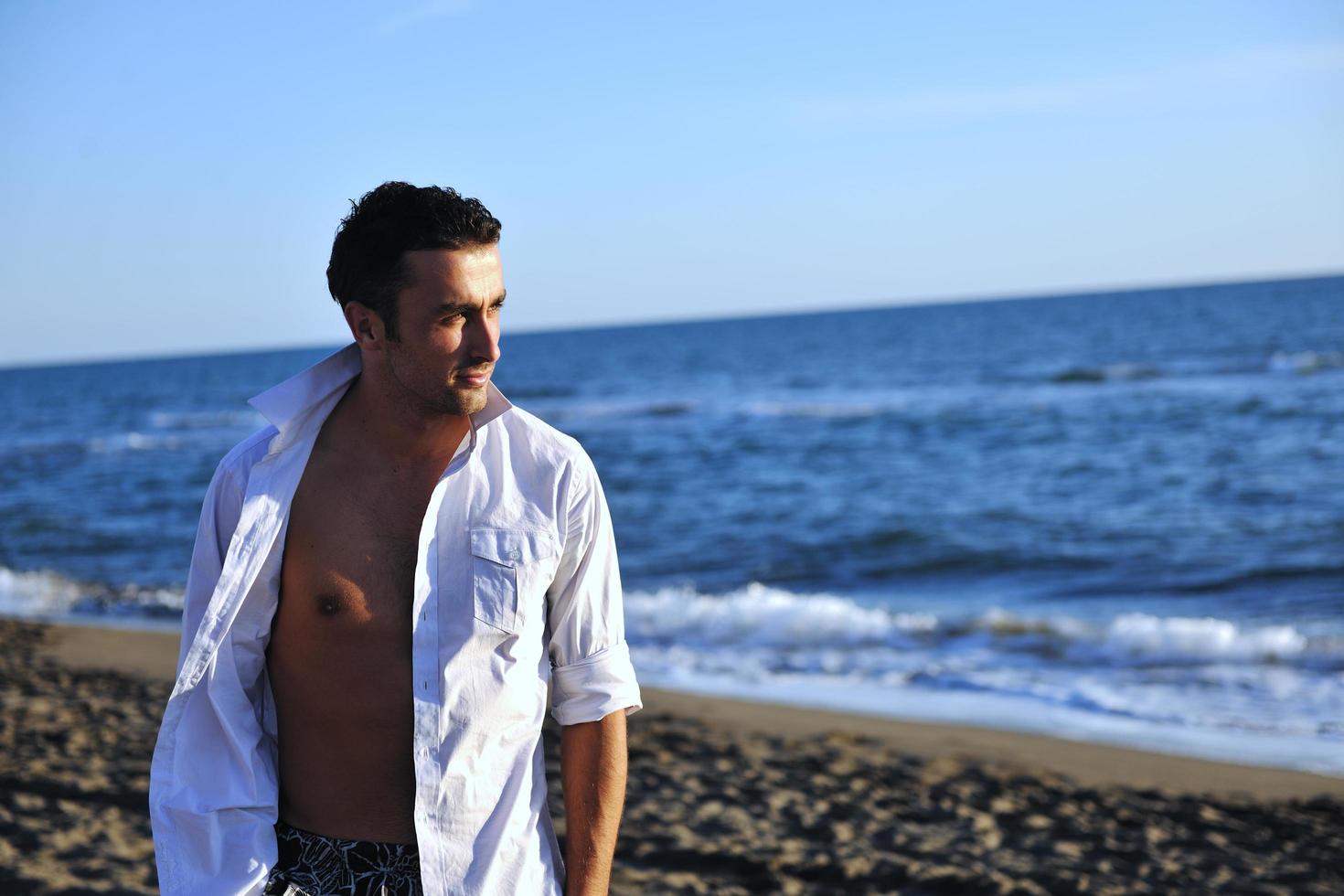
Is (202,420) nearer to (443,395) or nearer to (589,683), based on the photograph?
(443,395)

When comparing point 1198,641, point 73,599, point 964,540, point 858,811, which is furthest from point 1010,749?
point 73,599

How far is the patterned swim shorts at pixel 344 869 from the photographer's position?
1.99 meters

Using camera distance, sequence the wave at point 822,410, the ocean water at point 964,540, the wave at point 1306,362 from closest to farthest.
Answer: the ocean water at point 964,540, the wave at point 822,410, the wave at point 1306,362

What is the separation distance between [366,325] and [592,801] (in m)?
0.90

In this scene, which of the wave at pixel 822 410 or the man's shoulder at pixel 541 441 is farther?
the wave at pixel 822 410

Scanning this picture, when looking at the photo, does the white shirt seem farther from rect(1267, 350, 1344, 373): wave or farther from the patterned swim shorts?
rect(1267, 350, 1344, 373): wave

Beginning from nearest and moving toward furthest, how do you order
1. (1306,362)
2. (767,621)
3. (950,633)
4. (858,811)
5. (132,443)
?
1. (858,811)
2. (950,633)
3. (767,621)
4. (132,443)
5. (1306,362)

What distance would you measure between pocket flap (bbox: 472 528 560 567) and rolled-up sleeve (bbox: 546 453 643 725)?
4cm

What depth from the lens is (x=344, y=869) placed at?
6.60 ft

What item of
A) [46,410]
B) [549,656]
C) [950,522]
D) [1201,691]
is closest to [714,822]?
[549,656]

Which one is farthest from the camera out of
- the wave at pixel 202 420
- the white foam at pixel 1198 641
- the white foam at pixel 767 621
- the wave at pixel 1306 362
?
the wave at pixel 202 420

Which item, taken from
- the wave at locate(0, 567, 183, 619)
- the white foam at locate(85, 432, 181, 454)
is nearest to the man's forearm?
the wave at locate(0, 567, 183, 619)

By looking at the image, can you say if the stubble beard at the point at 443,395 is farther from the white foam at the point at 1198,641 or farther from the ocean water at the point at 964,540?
the white foam at the point at 1198,641

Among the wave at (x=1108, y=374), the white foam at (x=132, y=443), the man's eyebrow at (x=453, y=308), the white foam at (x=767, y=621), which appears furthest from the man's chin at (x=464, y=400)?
the wave at (x=1108, y=374)
